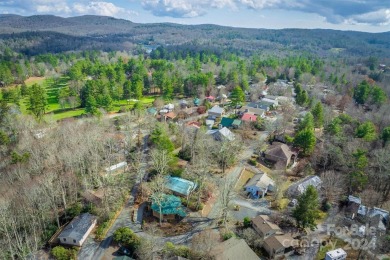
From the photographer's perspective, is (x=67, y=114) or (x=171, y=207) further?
(x=67, y=114)

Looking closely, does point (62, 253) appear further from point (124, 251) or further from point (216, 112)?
point (216, 112)

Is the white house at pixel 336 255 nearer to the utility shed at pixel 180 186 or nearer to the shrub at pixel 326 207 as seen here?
the shrub at pixel 326 207

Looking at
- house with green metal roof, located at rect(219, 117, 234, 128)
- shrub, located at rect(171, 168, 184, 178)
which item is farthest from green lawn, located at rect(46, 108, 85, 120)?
shrub, located at rect(171, 168, 184, 178)

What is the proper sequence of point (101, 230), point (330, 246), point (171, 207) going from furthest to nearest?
point (171, 207)
point (101, 230)
point (330, 246)

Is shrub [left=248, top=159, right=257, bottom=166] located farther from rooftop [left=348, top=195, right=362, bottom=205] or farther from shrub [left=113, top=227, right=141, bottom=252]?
shrub [left=113, top=227, right=141, bottom=252]

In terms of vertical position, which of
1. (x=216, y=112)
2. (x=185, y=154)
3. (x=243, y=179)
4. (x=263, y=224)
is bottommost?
(x=243, y=179)

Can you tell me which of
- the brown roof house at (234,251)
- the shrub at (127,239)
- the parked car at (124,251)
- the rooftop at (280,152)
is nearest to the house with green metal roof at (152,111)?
the rooftop at (280,152)

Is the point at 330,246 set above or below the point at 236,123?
below

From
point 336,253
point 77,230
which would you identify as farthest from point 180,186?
point 336,253
